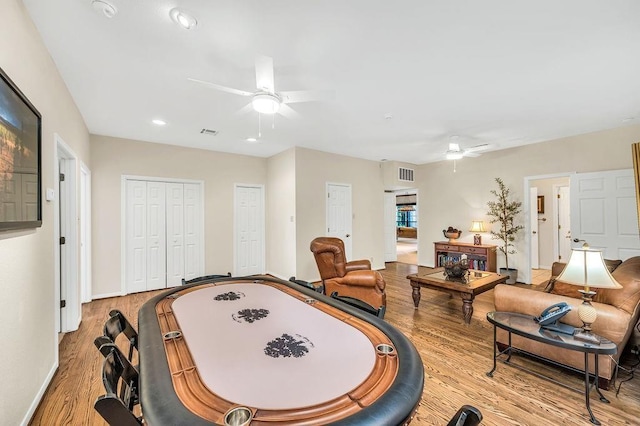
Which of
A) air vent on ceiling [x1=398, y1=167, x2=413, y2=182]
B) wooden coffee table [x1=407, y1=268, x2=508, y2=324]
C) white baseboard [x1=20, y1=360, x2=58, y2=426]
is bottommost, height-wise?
white baseboard [x1=20, y1=360, x2=58, y2=426]

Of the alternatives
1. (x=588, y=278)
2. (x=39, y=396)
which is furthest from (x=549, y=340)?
(x=39, y=396)

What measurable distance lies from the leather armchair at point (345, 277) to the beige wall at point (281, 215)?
4.40 ft

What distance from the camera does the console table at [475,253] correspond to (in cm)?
542

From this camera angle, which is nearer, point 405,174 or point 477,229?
point 477,229

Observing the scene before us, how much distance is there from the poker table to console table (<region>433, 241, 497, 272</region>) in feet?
15.8

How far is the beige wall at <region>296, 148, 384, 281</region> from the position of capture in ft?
16.9

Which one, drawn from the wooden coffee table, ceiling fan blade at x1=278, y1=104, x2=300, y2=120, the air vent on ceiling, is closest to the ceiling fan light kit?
ceiling fan blade at x1=278, y1=104, x2=300, y2=120

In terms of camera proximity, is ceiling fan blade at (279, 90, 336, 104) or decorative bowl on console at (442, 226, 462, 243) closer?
ceiling fan blade at (279, 90, 336, 104)

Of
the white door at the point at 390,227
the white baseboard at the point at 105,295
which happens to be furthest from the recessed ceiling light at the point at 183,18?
the white door at the point at 390,227

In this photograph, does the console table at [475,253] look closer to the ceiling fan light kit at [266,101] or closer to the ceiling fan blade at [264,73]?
the ceiling fan light kit at [266,101]

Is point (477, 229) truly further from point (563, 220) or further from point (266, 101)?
point (266, 101)

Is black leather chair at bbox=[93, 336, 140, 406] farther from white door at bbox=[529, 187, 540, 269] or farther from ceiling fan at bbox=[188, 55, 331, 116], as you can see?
white door at bbox=[529, 187, 540, 269]

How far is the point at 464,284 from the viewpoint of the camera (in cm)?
348

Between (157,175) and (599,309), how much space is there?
5765mm
